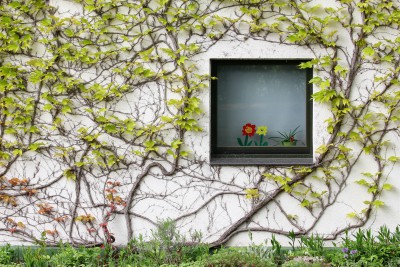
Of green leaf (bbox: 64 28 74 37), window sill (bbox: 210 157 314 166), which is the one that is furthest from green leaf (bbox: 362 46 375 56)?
green leaf (bbox: 64 28 74 37)

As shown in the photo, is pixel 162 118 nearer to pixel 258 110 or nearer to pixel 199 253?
pixel 258 110

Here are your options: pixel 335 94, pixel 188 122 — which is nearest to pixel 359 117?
pixel 335 94

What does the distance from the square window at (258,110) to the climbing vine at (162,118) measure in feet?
0.71

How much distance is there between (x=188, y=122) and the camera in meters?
6.06

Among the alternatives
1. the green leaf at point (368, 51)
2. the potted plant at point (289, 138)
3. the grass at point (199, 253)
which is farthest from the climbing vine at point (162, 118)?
the potted plant at point (289, 138)

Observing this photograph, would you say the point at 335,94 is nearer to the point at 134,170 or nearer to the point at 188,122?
the point at 188,122

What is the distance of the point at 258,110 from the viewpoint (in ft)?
20.8

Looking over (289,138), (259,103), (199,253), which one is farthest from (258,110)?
(199,253)

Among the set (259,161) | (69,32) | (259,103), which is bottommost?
(259,161)

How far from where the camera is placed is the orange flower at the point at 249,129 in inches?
249

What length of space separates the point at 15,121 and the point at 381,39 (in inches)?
135

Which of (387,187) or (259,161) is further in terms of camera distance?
(259,161)

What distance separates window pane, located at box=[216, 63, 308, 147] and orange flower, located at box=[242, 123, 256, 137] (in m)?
0.01

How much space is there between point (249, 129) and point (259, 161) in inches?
13.2
